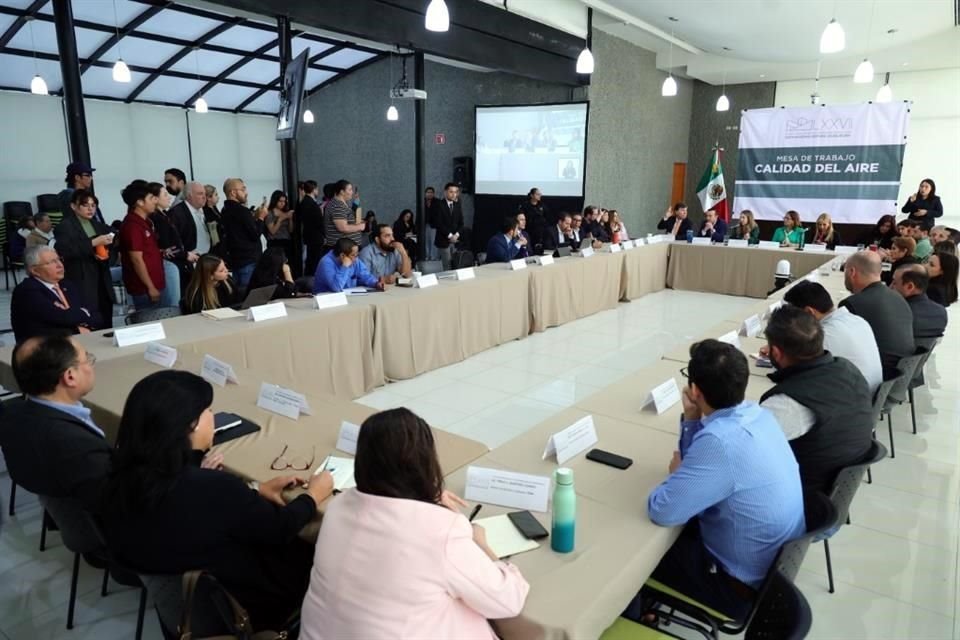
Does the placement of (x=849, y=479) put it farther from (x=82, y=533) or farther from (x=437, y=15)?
(x=437, y=15)

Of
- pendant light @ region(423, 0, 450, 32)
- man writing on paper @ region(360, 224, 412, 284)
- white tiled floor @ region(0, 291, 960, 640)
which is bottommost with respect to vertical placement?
white tiled floor @ region(0, 291, 960, 640)

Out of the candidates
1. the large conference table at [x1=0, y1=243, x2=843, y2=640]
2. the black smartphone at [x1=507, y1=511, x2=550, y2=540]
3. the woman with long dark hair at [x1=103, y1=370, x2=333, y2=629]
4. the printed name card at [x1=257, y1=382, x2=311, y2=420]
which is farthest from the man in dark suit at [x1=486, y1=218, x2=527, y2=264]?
the woman with long dark hair at [x1=103, y1=370, x2=333, y2=629]

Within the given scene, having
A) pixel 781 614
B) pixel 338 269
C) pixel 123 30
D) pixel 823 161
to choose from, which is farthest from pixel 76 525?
pixel 823 161

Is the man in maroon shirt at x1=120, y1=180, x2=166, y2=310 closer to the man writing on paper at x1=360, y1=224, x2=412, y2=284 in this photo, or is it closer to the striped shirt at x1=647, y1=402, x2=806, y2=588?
the man writing on paper at x1=360, y1=224, x2=412, y2=284

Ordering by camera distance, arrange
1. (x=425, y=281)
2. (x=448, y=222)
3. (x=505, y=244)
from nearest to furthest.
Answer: (x=425, y=281) → (x=505, y=244) → (x=448, y=222)

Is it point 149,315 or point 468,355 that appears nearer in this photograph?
point 149,315

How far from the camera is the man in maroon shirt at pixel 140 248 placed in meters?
3.80

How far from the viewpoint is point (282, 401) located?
2.21 meters

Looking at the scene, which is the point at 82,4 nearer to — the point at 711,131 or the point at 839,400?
the point at 839,400

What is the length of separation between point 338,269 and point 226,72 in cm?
808

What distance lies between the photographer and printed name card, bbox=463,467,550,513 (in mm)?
1582

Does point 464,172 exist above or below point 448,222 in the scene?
above

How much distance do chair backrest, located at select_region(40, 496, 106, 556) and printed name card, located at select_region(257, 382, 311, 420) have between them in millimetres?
688

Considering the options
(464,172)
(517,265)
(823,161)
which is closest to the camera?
(517,265)
